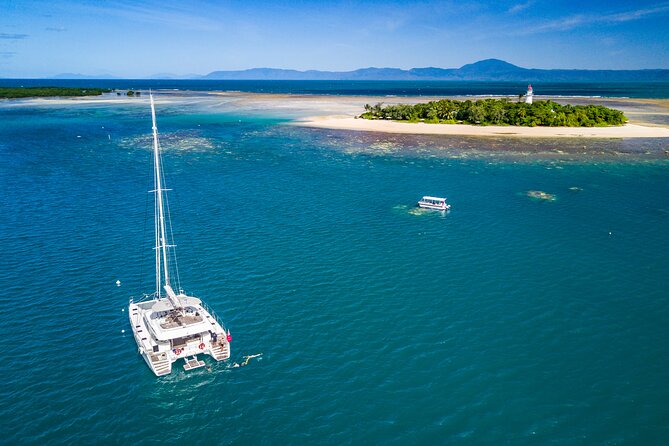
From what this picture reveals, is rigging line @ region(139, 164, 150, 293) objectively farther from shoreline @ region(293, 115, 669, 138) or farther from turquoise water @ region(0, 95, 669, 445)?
shoreline @ region(293, 115, 669, 138)

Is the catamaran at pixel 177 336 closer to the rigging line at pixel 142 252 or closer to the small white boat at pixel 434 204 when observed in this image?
the rigging line at pixel 142 252

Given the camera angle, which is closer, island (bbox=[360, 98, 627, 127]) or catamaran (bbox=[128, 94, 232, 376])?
catamaran (bbox=[128, 94, 232, 376])

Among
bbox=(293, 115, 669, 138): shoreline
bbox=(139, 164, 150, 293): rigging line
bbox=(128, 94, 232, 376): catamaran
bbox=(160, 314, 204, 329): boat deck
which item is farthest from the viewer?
bbox=(293, 115, 669, 138): shoreline

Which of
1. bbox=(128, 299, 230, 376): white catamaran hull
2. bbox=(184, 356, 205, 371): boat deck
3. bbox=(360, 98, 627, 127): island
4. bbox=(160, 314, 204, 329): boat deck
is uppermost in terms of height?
bbox=(360, 98, 627, 127): island

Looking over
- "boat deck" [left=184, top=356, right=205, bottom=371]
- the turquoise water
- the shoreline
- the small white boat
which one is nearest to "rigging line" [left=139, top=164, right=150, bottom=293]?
the turquoise water

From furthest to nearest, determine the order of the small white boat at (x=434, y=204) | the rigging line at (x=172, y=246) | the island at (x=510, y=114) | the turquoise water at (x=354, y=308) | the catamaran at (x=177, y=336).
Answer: the island at (x=510, y=114)
the small white boat at (x=434, y=204)
the rigging line at (x=172, y=246)
the catamaran at (x=177, y=336)
the turquoise water at (x=354, y=308)

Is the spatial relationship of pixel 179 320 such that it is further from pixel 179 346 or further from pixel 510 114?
pixel 510 114

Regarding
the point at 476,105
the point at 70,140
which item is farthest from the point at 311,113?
the point at 70,140

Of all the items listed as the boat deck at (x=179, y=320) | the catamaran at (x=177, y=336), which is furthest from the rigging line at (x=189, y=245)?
the boat deck at (x=179, y=320)
